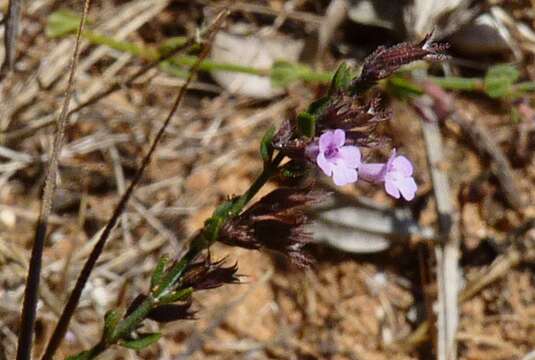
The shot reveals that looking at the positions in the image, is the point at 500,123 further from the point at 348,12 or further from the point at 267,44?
the point at 267,44

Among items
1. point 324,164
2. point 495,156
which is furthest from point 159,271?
point 495,156

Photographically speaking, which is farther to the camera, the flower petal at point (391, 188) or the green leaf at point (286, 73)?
the green leaf at point (286, 73)

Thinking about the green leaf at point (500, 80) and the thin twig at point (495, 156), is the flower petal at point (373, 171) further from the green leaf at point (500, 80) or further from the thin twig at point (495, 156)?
the thin twig at point (495, 156)

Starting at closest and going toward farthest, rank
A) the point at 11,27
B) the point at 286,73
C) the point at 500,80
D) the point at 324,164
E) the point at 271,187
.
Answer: the point at 324,164, the point at 11,27, the point at 500,80, the point at 286,73, the point at 271,187

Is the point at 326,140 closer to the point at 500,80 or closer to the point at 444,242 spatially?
the point at 500,80

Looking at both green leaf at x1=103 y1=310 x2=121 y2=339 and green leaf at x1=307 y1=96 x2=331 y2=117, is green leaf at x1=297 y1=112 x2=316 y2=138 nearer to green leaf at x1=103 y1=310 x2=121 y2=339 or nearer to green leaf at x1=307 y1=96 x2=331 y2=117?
green leaf at x1=307 y1=96 x2=331 y2=117

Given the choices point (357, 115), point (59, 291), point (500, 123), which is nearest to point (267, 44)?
point (500, 123)

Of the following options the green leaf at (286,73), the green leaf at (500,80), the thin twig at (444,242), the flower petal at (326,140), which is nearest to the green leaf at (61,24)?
the green leaf at (286,73)
